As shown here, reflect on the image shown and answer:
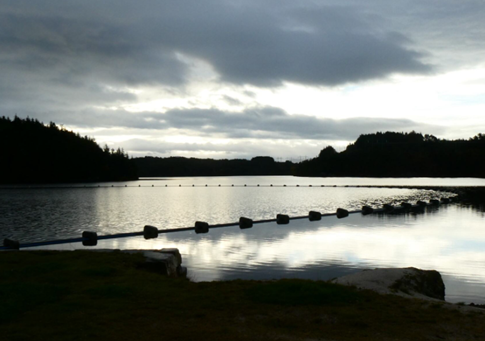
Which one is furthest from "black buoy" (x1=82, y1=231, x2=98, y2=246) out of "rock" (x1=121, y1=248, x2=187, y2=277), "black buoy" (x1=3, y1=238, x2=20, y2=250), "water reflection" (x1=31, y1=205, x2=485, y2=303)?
"rock" (x1=121, y1=248, x2=187, y2=277)

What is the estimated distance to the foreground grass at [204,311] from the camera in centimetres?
648

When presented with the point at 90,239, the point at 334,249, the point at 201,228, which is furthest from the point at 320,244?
the point at 90,239

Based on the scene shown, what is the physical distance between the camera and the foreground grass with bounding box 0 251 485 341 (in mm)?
6484

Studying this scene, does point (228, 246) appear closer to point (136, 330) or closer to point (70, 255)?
point (70, 255)

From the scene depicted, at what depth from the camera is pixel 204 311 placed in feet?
25.0

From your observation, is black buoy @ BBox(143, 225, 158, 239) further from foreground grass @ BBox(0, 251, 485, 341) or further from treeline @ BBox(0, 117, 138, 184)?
treeline @ BBox(0, 117, 138, 184)

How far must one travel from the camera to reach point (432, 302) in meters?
8.52

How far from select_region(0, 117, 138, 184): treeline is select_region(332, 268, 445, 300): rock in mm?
151284

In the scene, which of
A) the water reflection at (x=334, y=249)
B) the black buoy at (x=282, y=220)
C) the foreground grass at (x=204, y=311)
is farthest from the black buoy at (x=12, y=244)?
the black buoy at (x=282, y=220)

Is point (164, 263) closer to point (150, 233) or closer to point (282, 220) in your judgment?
point (150, 233)

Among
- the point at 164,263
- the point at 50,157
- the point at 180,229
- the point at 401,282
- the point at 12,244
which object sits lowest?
the point at 180,229

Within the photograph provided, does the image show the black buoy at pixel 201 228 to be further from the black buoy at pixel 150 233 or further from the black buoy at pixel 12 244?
the black buoy at pixel 12 244

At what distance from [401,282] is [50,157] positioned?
161845mm

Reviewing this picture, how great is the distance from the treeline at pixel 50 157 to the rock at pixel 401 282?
151m
